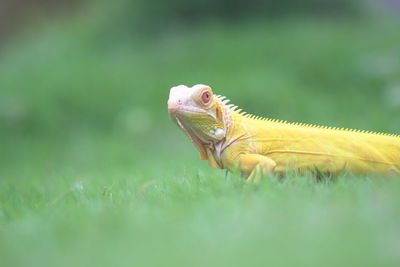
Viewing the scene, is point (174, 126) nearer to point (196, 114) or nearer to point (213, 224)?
point (196, 114)

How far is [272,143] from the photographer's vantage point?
614 cm

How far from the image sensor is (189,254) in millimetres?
3953

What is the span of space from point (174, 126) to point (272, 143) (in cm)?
817

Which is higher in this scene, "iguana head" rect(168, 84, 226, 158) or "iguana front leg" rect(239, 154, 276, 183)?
"iguana head" rect(168, 84, 226, 158)

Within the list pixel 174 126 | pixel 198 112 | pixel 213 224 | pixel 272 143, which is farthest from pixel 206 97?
pixel 174 126

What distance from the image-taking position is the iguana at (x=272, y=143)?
19.6ft

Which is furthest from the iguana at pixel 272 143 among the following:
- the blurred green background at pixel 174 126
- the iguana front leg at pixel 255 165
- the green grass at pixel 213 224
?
the blurred green background at pixel 174 126

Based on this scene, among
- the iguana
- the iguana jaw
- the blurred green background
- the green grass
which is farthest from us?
the iguana jaw

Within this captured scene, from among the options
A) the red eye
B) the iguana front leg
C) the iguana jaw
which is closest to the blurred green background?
the iguana front leg

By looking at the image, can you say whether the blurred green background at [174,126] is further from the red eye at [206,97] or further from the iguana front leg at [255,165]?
the red eye at [206,97]

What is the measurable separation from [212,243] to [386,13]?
16.6 m

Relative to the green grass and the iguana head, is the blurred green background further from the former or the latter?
the iguana head

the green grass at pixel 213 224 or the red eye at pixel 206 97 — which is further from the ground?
the red eye at pixel 206 97

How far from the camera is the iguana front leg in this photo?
18.9 ft
